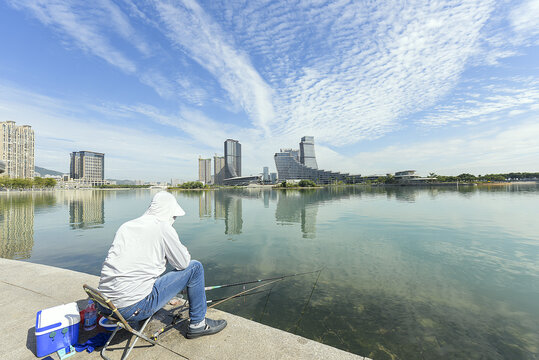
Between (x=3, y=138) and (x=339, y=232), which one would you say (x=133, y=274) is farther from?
(x=3, y=138)

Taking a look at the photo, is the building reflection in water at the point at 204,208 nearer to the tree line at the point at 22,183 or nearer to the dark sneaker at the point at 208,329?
the dark sneaker at the point at 208,329

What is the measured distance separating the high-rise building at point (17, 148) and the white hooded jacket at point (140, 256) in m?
191

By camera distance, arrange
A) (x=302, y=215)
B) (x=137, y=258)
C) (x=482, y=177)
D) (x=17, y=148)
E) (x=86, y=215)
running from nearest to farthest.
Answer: (x=137, y=258)
(x=302, y=215)
(x=86, y=215)
(x=17, y=148)
(x=482, y=177)

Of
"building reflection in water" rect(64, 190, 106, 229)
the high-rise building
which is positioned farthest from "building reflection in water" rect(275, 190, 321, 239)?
the high-rise building

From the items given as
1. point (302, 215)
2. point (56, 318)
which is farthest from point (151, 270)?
point (302, 215)

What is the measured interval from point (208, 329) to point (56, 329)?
76.0 inches

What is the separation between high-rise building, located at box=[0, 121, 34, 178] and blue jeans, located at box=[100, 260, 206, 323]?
19058 cm

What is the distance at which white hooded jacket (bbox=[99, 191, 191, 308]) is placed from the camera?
109 inches

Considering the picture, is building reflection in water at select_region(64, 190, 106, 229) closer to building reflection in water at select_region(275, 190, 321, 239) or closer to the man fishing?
building reflection in water at select_region(275, 190, 321, 239)

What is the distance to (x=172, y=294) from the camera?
10.8 ft

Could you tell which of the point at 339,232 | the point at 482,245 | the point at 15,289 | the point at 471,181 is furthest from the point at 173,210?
the point at 471,181

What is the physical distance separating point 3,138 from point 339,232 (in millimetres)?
196366

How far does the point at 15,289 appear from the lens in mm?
4738

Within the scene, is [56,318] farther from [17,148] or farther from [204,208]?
[17,148]
